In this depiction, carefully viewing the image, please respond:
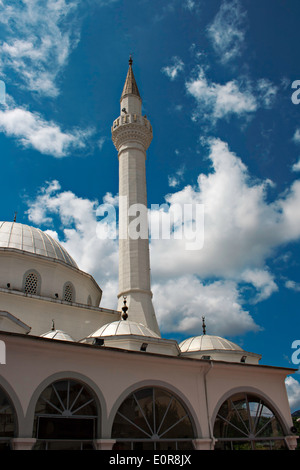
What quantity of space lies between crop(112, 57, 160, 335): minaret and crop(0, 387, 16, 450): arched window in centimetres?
1149

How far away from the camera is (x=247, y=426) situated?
10625mm

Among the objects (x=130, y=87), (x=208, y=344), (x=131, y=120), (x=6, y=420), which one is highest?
(x=130, y=87)

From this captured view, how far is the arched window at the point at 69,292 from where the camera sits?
63.0 ft

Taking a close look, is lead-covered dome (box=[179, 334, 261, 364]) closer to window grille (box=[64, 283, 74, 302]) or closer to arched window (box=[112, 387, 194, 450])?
window grille (box=[64, 283, 74, 302])

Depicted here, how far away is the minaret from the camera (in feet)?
66.6

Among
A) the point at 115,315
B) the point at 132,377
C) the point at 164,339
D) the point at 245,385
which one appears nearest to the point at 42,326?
the point at 115,315

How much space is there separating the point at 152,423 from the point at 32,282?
34.8 ft

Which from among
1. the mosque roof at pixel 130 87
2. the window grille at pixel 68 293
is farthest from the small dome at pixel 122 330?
the mosque roof at pixel 130 87

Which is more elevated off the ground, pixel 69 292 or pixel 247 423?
pixel 69 292

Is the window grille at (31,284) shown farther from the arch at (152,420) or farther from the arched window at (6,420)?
the arched window at (6,420)

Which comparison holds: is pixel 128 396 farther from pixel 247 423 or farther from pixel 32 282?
pixel 32 282

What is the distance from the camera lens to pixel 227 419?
10531 millimetres

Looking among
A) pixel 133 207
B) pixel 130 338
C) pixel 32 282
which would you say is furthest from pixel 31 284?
pixel 133 207
